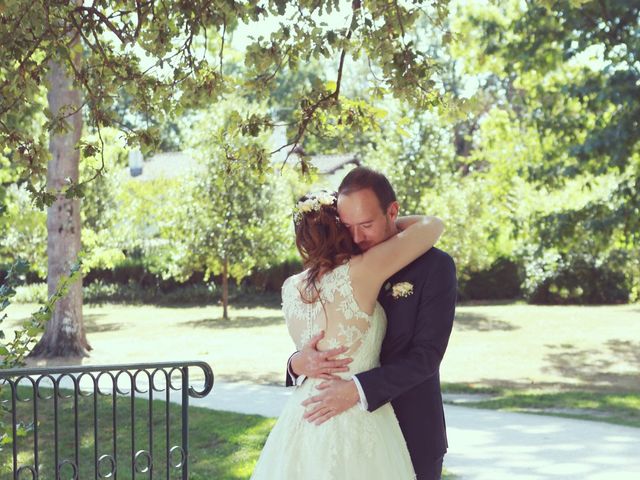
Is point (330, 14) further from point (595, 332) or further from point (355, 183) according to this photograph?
point (595, 332)

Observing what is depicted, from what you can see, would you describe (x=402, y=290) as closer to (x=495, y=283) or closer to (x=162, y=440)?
(x=162, y=440)

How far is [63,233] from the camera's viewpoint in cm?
1784

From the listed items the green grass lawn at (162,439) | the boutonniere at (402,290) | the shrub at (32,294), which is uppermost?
the shrub at (32,294)

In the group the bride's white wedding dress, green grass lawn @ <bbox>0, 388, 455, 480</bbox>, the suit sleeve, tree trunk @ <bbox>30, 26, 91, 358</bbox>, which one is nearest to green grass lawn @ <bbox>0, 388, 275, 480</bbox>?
green grass lawn @ <bbox>0, 388, 455, 480</bbox>

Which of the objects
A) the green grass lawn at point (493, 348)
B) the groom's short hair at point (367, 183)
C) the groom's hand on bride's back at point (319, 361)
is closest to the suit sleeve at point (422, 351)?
the groom's hand on bride's back at point (319, 361)

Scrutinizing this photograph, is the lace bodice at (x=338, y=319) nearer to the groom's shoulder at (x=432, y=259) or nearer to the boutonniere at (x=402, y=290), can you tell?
the boutonniere at (x=402, y=290)

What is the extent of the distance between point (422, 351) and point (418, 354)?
0.02 m

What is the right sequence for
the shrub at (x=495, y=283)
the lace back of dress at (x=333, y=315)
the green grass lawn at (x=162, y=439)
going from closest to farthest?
the lace back of dress at (x=333, y=315), the green grass lawn at (x=162, y=439), the shrub at (x=495, y=283)

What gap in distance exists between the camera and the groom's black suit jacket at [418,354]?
3.51 meters

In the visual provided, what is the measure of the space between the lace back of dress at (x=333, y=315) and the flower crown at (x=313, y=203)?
23 cm

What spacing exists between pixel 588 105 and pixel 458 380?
15.4ft

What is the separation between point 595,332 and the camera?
2358 centimetres

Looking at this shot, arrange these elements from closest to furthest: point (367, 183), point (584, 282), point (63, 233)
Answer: point (367, 183) → point (63, 233) → point (584, 282)

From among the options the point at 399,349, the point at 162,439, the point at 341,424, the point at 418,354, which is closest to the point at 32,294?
the point at 162,439
